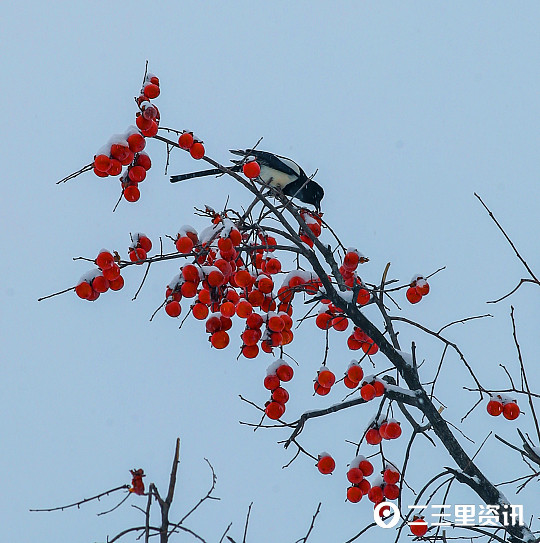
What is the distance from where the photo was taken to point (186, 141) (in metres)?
3.41

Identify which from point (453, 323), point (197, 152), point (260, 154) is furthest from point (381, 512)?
point (260, 154)

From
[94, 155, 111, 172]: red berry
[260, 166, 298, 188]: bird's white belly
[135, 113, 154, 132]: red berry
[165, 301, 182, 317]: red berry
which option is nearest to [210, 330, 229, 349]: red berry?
[165, 301, 182, 317]: red berry

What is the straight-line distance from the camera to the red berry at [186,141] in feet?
11.2

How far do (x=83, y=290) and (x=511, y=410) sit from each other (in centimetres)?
→ 222

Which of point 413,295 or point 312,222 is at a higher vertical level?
point 312,222

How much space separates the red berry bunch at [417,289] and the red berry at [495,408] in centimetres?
70

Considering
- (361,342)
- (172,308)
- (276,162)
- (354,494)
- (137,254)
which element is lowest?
(354,494)

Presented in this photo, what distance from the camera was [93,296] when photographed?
323 centimetres

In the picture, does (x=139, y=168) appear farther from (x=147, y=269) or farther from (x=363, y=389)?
(x=363, y=389)

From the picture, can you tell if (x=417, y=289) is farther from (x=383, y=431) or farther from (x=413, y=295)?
(x=383, y=431)

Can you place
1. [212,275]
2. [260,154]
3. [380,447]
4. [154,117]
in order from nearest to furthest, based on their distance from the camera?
[212,275] < [154,117] < [380,447] < [260,154]

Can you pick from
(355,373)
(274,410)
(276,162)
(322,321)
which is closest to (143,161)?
(322,321)

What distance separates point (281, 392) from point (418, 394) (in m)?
0.70

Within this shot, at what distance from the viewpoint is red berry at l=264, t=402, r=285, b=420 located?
3162mm
